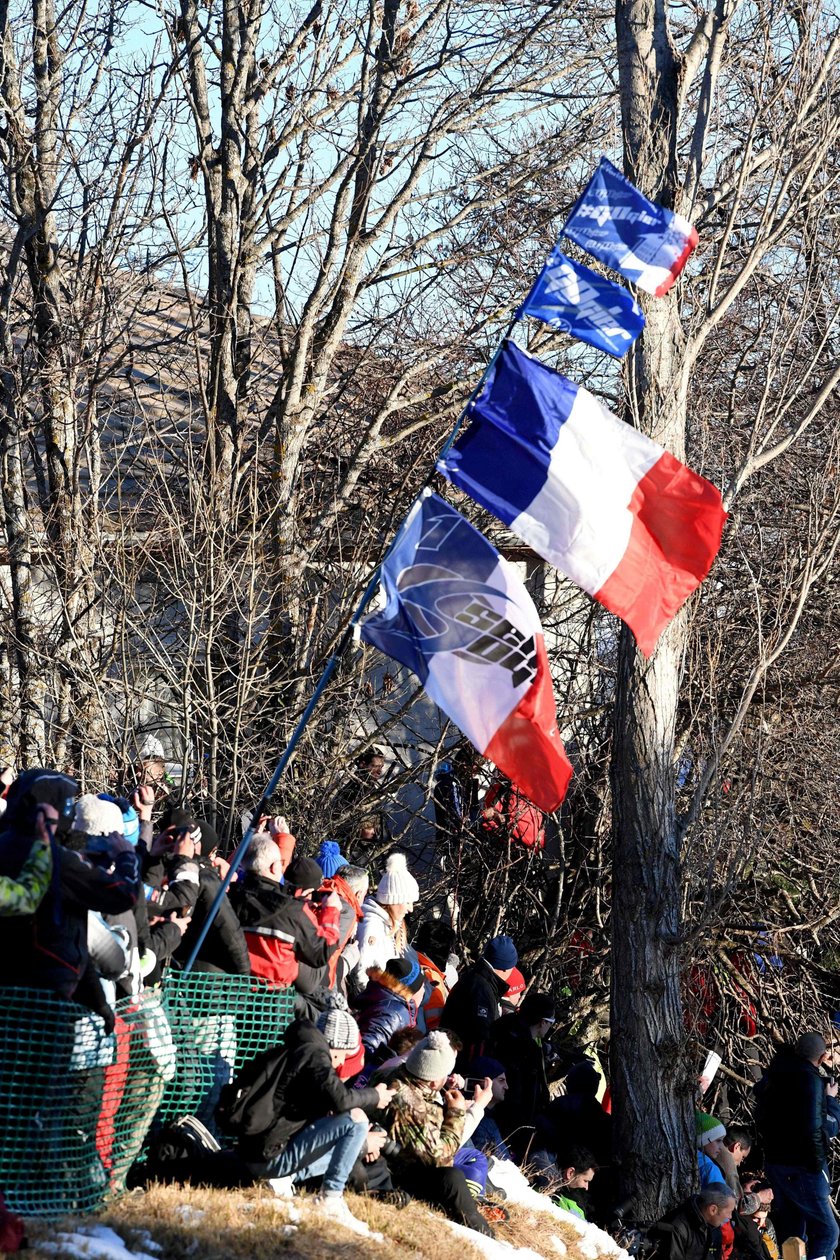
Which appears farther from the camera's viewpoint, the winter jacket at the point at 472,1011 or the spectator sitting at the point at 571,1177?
the spectator sitting at the point at 571,1177

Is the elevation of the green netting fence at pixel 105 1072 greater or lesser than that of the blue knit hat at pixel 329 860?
lesser

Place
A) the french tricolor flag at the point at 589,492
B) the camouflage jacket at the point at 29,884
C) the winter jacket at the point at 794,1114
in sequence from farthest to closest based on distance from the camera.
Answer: the winter jacket at the point at 794,1114, the french tricolor flag at the point at 589,492, the camouflage jacket at the point at 29,884

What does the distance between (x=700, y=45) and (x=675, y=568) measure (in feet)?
16.7

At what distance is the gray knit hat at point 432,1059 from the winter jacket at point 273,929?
691 millimetres

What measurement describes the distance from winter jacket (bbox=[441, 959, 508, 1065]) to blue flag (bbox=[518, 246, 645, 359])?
3823 mm

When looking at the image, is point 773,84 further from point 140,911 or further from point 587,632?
point 140,911

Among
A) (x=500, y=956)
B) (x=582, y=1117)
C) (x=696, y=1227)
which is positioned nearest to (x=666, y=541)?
(x=500, y=956)

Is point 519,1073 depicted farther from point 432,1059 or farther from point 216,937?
point 216,937

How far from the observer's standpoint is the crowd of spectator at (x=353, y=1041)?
5449 millimetres

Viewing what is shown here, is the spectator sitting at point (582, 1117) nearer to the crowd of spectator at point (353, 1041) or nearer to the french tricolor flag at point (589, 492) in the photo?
the crowd of spectator at point (353, 1041)

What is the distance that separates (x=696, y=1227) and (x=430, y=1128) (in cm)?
239

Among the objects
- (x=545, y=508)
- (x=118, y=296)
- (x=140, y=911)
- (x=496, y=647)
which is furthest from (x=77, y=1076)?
(x=118, y=296)

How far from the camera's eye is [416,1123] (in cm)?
689

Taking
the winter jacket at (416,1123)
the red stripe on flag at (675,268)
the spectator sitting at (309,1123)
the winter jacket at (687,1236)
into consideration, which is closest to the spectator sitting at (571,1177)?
the winter jacket at (687,1236)
